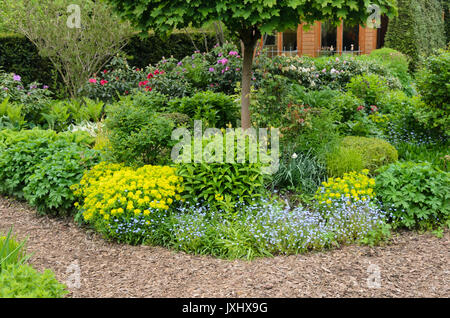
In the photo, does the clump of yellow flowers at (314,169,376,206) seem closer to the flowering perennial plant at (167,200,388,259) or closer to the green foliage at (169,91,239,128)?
the flowering perennial plant at (167,200,388,259)

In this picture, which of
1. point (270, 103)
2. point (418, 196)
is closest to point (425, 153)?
point (418, 196)

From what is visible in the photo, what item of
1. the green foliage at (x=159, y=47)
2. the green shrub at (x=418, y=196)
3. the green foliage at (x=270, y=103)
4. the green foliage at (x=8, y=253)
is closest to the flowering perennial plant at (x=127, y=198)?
the green foliage at (x=8, y=253)

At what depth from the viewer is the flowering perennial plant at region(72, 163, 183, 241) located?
4398 mm

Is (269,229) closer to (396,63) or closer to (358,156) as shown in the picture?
(358,156)

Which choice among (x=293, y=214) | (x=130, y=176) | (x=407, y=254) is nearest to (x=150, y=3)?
(x=130, y=176)

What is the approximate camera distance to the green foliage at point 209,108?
6.69 meters

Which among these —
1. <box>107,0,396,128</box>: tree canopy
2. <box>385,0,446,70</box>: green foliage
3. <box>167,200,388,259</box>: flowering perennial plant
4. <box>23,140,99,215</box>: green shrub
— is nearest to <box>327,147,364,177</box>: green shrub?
<box>167,200,388,259</box>: flowering perennial plant

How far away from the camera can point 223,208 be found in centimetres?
459

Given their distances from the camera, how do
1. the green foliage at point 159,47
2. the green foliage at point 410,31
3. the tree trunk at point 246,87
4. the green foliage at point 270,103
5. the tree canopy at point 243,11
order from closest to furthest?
the tree canopy at point 243,11 → the tree trunk at point 246,87 → the green foliage at point 270,103 → the green foliage at point 159,47 → the green foliage at point 410,31

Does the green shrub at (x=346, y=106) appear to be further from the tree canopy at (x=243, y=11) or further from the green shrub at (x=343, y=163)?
the tree canopy at (x=243, y=11)

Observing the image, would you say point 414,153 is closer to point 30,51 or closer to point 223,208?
point 223,208

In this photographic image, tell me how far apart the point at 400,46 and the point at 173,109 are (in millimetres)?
11183

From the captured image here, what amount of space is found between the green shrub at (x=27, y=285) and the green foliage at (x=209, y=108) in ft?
13.2

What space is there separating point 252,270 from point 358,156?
2519 mm
